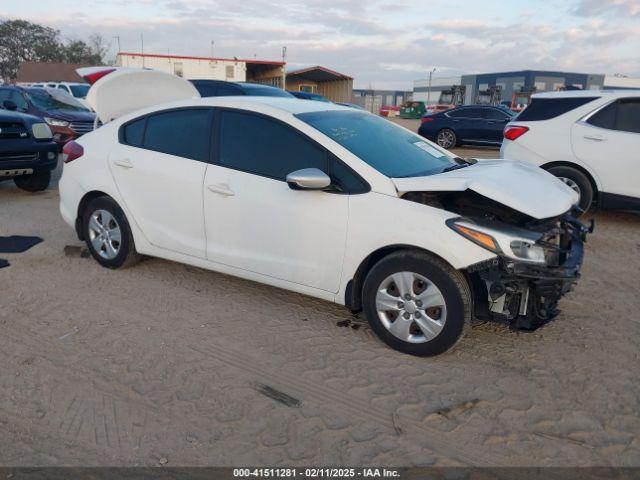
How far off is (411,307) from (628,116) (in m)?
5.39

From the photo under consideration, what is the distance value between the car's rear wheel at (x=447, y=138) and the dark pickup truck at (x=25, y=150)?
12561 millimetres

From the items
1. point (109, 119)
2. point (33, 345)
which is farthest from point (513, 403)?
point (109, 119)

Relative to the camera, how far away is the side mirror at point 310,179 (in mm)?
3732

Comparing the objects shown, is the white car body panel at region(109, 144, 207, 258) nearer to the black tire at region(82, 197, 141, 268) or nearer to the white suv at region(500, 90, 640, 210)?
the black tire at region(82, 197, 141, 268)

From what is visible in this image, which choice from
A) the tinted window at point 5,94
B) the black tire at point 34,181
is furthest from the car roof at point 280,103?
the tinted window at point 5,94

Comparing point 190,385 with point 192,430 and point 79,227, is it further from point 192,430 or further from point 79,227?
point 79,227

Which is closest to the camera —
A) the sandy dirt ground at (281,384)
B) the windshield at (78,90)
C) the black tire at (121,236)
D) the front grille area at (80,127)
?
the sandy dirt ground at (281,384)

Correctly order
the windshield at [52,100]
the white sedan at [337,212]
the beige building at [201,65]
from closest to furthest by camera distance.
A: 1. the white sedan at [337,212]
2. the windshield at [52,100]
3. the beige building at [201,65]

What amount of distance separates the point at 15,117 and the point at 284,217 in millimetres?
6341

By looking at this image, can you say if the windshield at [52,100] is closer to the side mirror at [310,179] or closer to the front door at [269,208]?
the front door at [269,208]

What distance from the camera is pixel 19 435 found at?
2.83 m

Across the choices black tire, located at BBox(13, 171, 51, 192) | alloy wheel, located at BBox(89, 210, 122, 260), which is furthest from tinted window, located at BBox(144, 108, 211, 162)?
black tire, located at BBox(13, 171, 51, 192)

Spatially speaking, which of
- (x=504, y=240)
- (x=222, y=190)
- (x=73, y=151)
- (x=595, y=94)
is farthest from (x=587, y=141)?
(x=73, y=151)

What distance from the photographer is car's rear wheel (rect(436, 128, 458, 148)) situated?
58.8 feet
